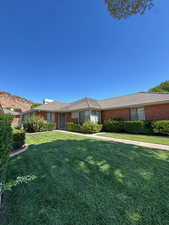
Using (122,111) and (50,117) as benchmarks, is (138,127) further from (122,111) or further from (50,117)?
(50,117)

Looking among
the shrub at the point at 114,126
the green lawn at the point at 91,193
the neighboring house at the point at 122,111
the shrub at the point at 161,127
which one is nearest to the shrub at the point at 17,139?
the green lawn at the point at 91,193

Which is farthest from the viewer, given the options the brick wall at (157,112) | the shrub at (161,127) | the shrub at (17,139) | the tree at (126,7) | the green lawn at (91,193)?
the brick wall at (157,112)

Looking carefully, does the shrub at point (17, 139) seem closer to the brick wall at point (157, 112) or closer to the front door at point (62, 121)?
the front door at point (62, 121)

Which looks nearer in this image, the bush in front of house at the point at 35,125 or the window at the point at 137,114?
the window at the point at 137,114

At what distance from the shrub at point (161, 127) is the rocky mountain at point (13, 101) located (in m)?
44.1

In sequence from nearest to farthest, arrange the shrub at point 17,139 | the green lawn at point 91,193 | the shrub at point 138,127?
the green lawn at point 91,193
the shrub at point 17,139
the shrub at point 138,127

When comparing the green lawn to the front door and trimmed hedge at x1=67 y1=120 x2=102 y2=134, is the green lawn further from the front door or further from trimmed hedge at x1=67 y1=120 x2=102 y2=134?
the front door

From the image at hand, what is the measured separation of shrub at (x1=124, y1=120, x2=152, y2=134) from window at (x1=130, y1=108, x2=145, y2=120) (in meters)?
1.71

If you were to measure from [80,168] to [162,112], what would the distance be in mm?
11235

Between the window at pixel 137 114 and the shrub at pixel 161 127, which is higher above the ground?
the window at pixel 137 114

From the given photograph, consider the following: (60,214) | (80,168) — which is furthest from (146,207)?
(80,168)

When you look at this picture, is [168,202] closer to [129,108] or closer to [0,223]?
[0,223]

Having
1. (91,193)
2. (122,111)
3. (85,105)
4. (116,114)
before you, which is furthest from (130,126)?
(91,193)

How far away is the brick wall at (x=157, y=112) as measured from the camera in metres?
10.4
